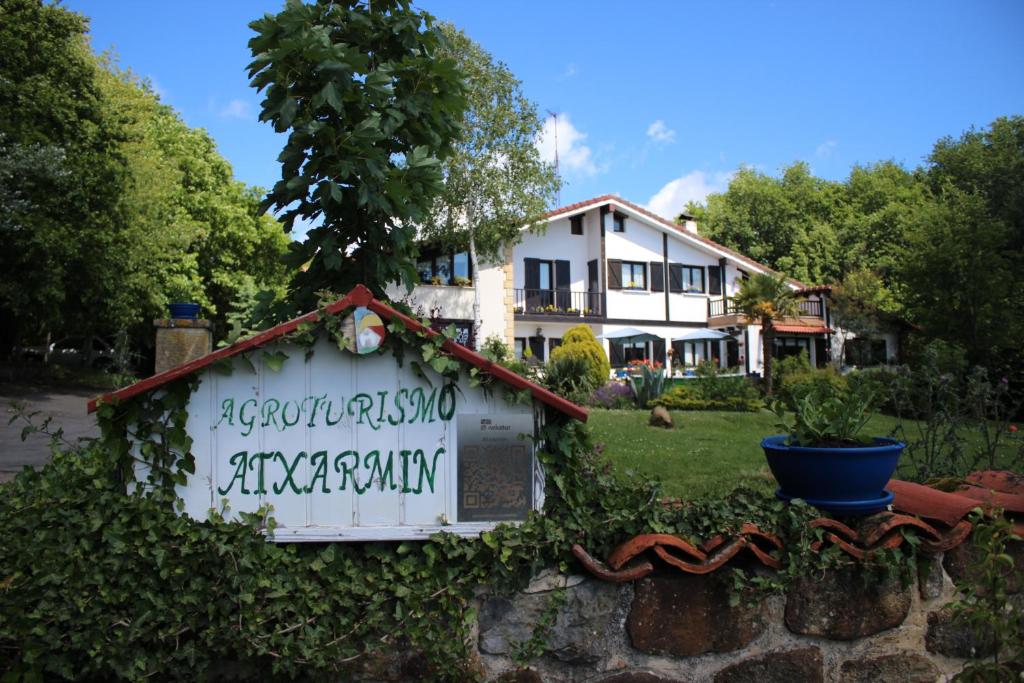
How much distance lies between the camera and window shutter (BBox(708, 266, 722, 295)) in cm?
3431

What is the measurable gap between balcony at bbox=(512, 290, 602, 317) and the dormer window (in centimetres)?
295

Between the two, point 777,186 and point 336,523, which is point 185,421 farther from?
point 777,186

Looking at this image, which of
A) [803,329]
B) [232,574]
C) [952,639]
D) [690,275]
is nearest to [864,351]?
[803,329]

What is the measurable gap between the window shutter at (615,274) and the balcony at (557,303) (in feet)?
2.68

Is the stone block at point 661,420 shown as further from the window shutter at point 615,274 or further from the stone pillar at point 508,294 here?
the window shutter at point 615,274

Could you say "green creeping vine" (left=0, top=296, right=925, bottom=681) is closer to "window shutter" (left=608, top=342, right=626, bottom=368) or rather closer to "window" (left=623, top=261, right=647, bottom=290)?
"window shutter" (left=608, top=342, right=626, bottom=368)

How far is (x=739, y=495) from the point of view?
10.2 feet

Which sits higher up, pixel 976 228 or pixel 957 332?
pixel 976 228

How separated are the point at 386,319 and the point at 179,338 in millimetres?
4232

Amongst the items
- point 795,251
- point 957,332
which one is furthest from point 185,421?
point 795,251

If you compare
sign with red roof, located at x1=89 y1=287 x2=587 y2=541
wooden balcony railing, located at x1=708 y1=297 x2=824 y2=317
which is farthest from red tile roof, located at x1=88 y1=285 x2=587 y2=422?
wooden balcony railing, located at x1=708 y1=297 x2=824 y2=317

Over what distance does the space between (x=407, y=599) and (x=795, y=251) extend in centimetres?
4651

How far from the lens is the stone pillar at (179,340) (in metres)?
6.28

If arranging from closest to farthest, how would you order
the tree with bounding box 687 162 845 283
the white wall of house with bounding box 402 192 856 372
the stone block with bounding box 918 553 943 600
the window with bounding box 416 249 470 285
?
1. the stone block with bounding box 918 553 943 600
2. the white wall of house with bounding box 402 192 856 372
3. the window with bounding box 416 249 470 285
4. the tree with bounding box 687 162 845 283
